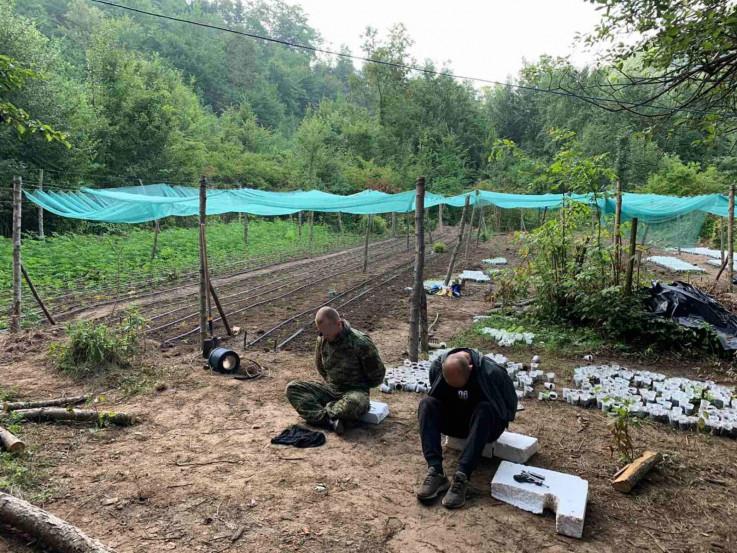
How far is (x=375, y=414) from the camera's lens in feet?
13.4

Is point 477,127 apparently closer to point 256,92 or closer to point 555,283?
point 256,92

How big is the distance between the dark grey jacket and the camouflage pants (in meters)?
0.85

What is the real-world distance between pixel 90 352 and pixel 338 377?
289 centimetres

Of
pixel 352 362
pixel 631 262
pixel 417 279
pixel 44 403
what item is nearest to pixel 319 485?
pixel 352 362

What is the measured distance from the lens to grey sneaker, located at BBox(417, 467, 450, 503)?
9.77ft

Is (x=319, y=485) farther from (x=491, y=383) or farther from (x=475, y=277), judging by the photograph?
(x=475, y=277)

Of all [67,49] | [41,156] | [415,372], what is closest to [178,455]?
[415,372]

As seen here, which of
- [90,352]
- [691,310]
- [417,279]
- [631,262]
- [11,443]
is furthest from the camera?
[631,262]

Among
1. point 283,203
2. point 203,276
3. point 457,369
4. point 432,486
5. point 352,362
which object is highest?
point 283,203

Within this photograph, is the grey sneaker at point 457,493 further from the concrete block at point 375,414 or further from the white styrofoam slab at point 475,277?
the white styrofoam slab at point 475,277

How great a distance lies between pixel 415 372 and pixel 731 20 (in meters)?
4.19

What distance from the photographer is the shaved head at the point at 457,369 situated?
315 centimetres

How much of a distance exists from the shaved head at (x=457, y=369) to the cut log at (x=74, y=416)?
271 cm

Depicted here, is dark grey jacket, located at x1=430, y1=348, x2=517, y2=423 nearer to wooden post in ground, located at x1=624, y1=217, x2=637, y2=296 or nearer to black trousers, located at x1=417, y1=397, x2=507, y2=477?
black trousers, located at x1=417, y1=397, x2=507, y2=477
